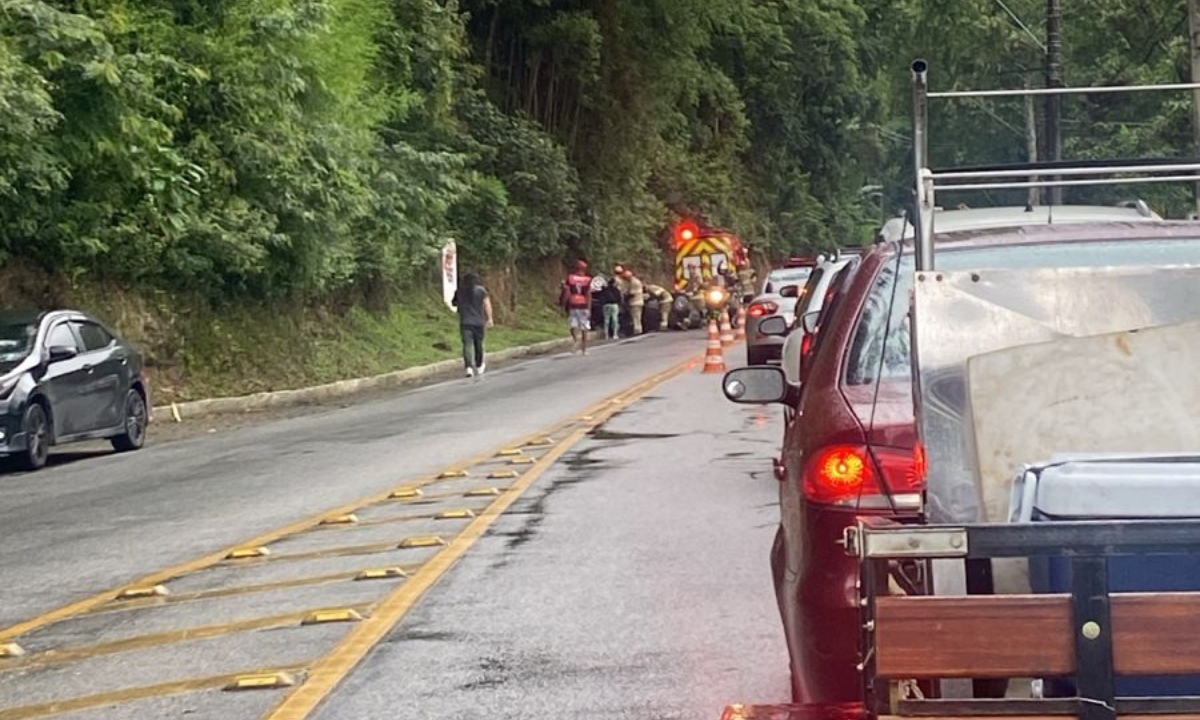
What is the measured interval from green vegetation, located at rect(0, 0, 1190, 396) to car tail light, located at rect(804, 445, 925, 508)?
1410 cm

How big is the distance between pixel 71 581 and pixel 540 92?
119 feet

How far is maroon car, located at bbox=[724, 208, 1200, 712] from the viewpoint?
509cm

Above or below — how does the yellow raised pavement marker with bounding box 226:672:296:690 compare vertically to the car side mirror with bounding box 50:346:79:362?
below

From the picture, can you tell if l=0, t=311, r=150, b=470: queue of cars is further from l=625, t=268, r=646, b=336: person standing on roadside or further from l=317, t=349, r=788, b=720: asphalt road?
l=625, t=268, r=646, b=336: person standing on roadside

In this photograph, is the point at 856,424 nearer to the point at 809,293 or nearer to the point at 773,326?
the point at 773,326

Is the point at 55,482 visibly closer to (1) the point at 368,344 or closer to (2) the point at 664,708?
(2) the point at 664,708

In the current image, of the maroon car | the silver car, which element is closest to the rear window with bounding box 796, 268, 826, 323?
the silver car

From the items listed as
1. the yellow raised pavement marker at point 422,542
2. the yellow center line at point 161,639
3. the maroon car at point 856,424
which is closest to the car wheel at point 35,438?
the yellow raised pavement marker at point 422,542

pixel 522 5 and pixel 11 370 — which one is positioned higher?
pixel 522 5

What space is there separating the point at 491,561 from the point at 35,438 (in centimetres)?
847

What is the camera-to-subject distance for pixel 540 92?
45312mm

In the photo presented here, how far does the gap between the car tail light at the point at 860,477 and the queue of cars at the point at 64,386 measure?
41.1ft

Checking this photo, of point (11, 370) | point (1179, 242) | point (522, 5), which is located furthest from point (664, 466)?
point (522, 5)

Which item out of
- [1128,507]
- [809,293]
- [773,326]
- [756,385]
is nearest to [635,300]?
[809,293]
